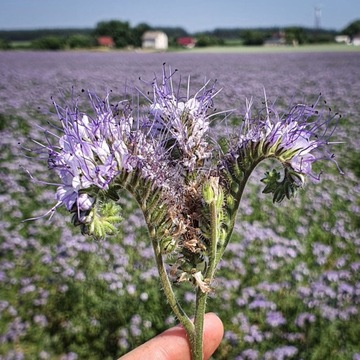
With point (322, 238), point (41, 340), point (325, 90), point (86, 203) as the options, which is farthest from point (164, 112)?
point (325, 90)

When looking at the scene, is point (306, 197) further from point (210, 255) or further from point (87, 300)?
point (210, 255)

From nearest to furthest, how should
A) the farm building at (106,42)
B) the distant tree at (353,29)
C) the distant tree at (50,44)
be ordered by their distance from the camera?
the distant tree at (50,44) → the farm building at (106,42) → the distant tree at (353,29)

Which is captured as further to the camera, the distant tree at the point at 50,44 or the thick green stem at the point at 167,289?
the distant tree at the point at 50,44

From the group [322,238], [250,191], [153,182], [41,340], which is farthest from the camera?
[250,191]

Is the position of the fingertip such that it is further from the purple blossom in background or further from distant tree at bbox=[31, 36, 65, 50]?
distant tree at bbox=[31, 36, 65, 50]

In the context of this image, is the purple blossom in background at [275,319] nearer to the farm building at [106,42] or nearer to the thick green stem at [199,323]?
the thick green stem at [199,323]

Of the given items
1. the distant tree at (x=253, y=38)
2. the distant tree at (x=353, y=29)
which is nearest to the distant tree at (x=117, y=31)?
the distant tree at (x=253, y=38)

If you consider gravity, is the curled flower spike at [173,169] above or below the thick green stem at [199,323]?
above

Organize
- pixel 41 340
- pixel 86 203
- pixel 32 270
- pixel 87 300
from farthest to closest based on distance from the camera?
pixel 32 270, pixel 87 300, pixel 41 340, pixel 86 203
